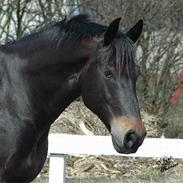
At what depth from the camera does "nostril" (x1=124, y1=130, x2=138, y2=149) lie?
439 cm

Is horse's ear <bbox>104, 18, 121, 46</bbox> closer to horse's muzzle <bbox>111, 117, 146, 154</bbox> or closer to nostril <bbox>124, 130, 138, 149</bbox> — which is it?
horse's muzzle <bbox>111, 117, 146, 154</bbox>

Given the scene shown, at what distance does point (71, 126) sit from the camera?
10.3 m

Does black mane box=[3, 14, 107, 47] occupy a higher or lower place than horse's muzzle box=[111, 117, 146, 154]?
higher

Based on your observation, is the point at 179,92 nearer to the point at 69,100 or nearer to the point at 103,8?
the point at 103,8

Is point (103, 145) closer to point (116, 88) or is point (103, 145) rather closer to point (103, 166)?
point (103, 166)

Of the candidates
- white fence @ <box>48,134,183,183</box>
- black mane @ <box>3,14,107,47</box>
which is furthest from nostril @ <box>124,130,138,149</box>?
white fence @ <box>48,134,183,183</box>

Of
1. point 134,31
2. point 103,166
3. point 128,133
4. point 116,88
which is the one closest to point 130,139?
point 128,133

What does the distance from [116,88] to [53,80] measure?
2.13 ft

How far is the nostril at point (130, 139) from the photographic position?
4.39 metres

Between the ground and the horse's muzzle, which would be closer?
the horse's muzzle

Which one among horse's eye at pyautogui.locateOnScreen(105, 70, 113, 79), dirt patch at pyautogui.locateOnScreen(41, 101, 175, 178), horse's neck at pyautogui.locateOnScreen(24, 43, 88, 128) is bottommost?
dirt patch at pyautogui.locateOnScreen(41, 101, 175, 178)

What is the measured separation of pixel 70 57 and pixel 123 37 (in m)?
0.46

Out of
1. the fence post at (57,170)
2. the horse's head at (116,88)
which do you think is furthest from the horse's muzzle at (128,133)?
the fence post at (57,170)

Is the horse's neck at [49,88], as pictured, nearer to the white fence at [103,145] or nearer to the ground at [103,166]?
the white fence at [103,145]
